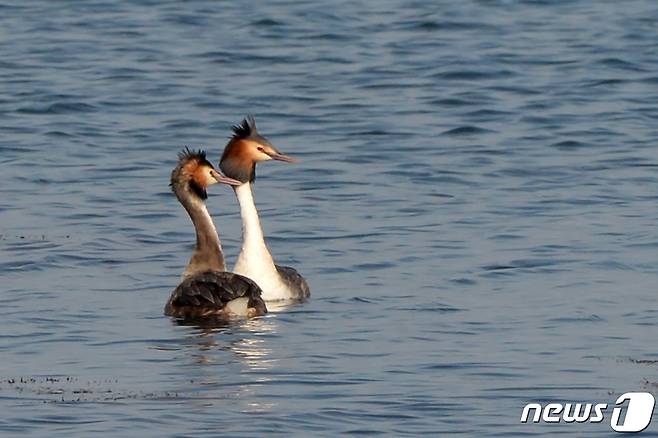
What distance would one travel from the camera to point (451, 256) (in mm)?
17516

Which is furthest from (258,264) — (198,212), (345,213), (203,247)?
(345,213)

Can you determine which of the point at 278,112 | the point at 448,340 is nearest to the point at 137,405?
the point at 448,340

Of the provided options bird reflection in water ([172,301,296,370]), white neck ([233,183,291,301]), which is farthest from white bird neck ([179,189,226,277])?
bird reflection in water ([172,301,296,370])

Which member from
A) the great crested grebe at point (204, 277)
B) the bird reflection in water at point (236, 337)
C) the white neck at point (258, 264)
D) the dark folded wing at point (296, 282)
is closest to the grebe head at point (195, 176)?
the great crested grebe at point (204, 277)

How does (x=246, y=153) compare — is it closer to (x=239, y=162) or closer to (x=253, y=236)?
(x=239, y=162)

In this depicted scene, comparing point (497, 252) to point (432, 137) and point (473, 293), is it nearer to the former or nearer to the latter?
point (473, 293)

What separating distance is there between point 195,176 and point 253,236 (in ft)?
2.52

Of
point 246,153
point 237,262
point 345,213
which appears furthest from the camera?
point 345,213

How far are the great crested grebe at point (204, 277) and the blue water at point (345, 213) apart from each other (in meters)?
0.19

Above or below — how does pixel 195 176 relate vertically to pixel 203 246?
above

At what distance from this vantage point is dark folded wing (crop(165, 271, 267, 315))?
14.7 meters

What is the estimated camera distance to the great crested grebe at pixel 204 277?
14.8 meters

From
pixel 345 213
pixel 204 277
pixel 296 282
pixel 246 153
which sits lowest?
pixel 345 213

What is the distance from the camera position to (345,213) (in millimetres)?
19922
